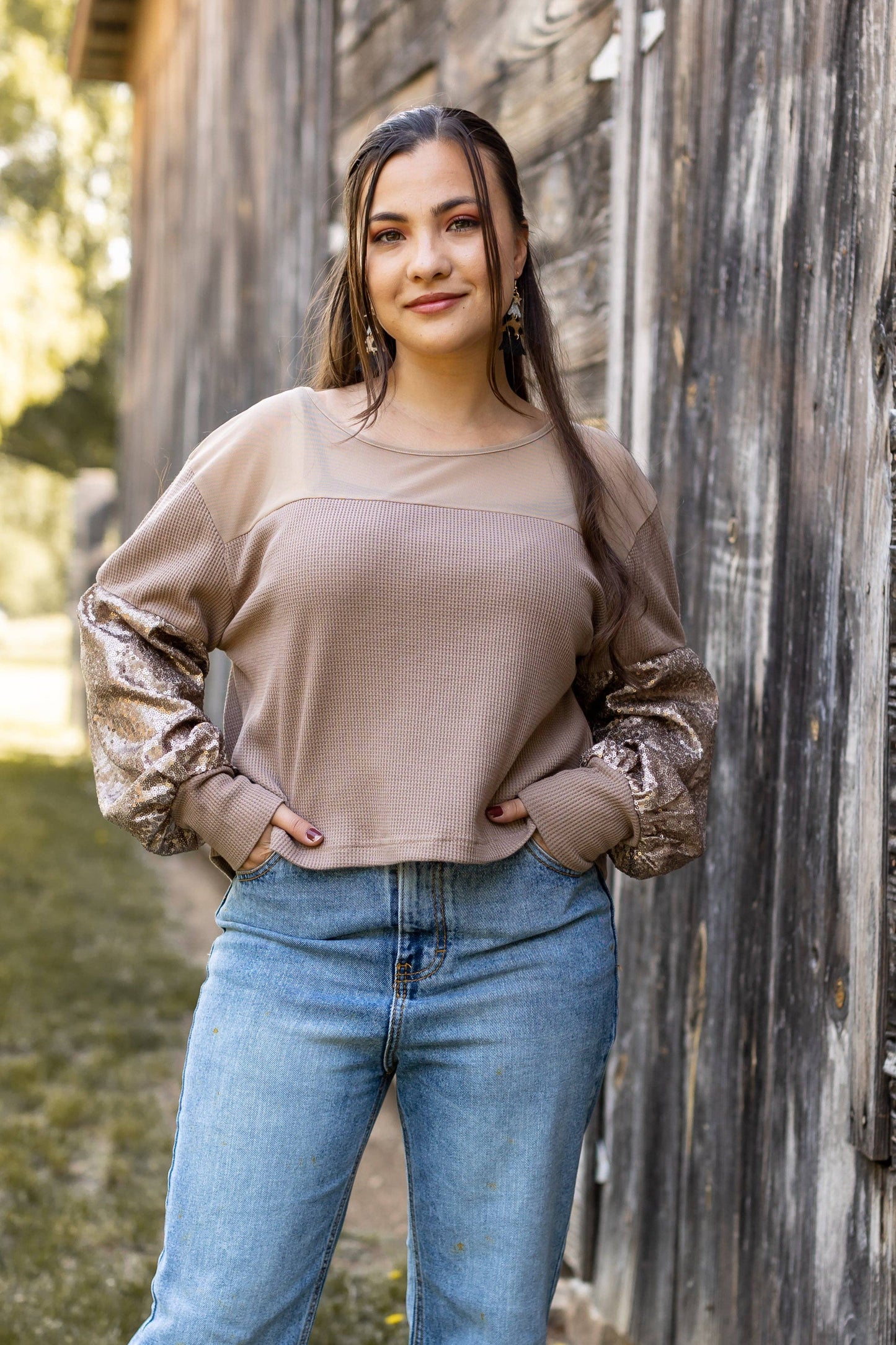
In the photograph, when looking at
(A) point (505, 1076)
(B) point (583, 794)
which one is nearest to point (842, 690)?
(B) point (583, 794)

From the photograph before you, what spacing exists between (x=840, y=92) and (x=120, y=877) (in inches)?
238

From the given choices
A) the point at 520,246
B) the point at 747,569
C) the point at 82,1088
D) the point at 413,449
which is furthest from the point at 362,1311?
the point at 520,246

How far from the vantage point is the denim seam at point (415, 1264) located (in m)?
1.94

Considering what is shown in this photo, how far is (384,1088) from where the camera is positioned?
1.92 meters

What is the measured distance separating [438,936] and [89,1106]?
2726 mm

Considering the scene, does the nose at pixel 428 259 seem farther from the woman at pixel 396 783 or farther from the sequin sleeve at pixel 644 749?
the sequin sleeve at pixel 644 749

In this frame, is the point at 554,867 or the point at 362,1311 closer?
the point at 554,867

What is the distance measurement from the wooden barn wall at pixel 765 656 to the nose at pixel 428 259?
64 centimetres

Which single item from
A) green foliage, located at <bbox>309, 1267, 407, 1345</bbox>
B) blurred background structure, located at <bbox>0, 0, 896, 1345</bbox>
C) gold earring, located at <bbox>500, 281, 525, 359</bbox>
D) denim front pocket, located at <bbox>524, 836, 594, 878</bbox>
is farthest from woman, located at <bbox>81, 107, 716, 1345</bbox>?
green foliage, located at <bbox>309, 1267, 407, 1345</bbox>

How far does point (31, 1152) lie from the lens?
3.82 meters

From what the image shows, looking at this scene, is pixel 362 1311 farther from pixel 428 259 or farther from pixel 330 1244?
pixel 428 259

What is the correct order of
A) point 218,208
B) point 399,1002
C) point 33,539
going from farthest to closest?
point 33,539 < point 218,208 < point 399,1002

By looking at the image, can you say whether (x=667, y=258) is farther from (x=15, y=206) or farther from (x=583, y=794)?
(x=15, y=206)

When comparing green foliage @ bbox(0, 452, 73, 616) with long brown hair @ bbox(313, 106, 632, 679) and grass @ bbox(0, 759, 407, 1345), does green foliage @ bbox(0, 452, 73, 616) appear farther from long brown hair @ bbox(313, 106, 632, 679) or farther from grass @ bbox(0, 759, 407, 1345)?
long brown hair @ bbox(313, 106, 632, 679)
